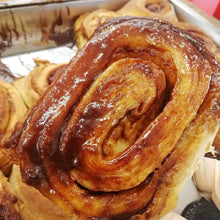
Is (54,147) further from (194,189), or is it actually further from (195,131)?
(194,189)

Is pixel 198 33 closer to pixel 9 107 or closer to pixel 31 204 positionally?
pixel 9 107

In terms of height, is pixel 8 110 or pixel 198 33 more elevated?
pixel 198 33

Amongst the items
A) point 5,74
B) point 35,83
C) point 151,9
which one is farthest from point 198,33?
point 5,74

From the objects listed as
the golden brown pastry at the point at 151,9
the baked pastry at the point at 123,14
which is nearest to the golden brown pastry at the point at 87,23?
the baked pastry at the point at 123,14

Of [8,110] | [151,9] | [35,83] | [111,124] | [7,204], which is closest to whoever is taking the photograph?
[111,124]

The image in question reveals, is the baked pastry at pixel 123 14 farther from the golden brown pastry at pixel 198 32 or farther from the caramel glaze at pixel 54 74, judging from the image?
the caramel glaze at pixel 54 74

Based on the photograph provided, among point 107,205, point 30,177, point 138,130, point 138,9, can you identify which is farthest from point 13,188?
point 138,9
